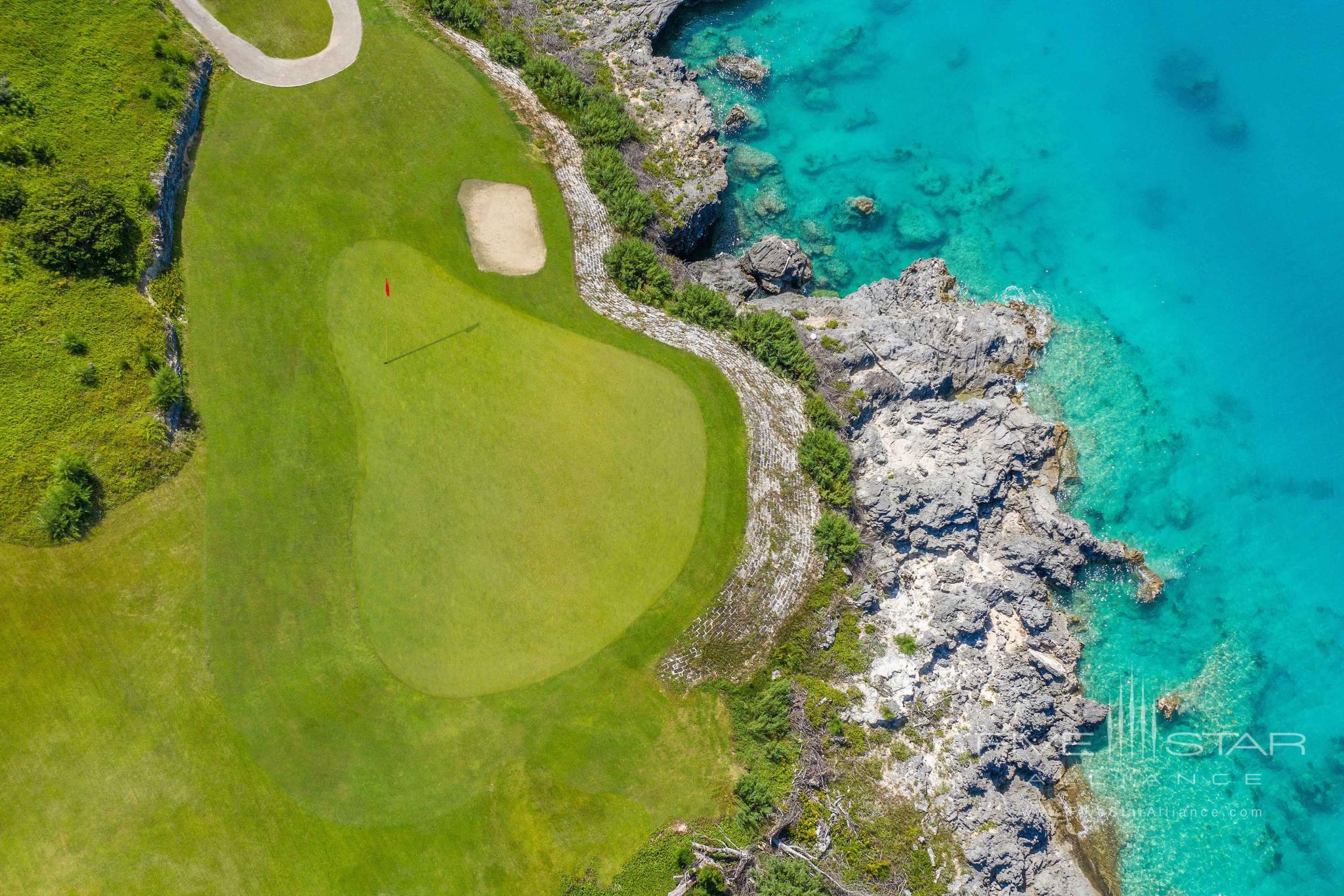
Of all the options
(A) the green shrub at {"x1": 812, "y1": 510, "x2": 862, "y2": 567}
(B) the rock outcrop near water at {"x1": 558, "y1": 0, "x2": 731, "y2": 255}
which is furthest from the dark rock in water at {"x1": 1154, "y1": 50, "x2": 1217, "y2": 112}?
(A) the green shrub at {"x1": 812, "y1": 510, "x2": 862, "y2": 567}

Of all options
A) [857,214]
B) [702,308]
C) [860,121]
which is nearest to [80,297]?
[702,308]

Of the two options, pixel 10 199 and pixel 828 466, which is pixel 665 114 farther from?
pixel 10 199

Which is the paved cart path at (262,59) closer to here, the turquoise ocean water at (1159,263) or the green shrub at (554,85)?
the green shrub at (554,85)

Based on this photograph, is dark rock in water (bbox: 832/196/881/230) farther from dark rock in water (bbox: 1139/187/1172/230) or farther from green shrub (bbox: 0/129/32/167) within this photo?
green shrub (bbox: 0/129/32/167)

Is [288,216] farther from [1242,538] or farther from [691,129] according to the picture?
[1242,538]

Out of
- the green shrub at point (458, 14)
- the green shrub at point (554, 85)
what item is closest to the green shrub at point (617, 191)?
the green shrub at point (554, 85)

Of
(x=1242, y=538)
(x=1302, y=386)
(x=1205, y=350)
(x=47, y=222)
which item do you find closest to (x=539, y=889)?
(x=47, y=222)

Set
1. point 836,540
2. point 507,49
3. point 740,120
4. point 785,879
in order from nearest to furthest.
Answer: point 785,879
point 836,540
point 507,49
point 740,120
